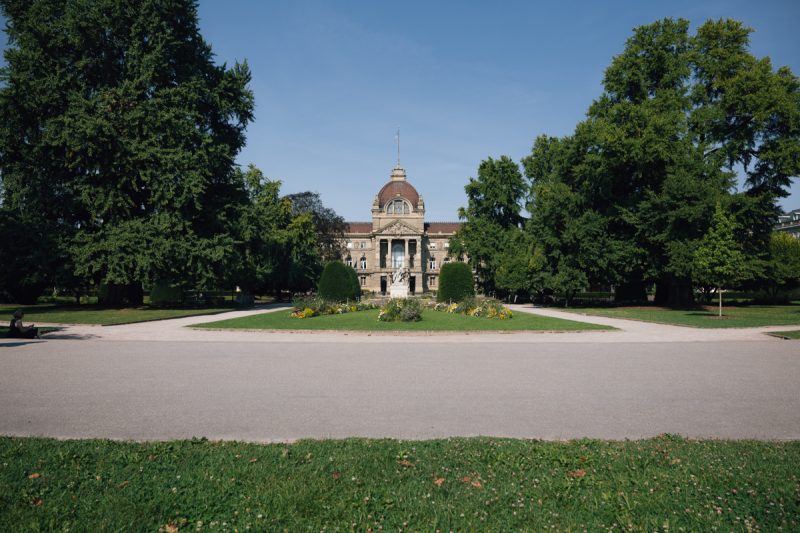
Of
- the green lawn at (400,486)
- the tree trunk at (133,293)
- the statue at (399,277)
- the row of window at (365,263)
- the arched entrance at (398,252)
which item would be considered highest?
the arched entrance at (398,252)

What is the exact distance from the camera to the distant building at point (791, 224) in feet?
311

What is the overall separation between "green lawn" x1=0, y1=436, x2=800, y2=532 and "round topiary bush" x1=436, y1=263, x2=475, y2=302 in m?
31.4

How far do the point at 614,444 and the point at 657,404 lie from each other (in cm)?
267

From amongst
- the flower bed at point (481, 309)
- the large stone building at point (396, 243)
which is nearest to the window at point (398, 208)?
the large stone building at point (396, 243)

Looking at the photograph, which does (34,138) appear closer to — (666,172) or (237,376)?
(237,376)

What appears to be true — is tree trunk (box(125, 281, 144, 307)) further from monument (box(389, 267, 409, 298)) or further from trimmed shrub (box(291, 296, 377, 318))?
monument (box(389, 267, 409, 298))

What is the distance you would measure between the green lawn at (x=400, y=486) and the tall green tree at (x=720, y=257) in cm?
2588

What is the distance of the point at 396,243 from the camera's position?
97375 mm

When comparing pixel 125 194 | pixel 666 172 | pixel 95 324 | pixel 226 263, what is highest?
pixel 666 172

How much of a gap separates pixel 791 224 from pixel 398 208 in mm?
76400

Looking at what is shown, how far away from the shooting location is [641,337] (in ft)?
57.0

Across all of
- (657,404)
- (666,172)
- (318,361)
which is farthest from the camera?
(666,172)

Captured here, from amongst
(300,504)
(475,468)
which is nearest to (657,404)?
(475,468)

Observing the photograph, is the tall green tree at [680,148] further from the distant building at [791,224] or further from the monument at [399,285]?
the distant building at [791,224]
